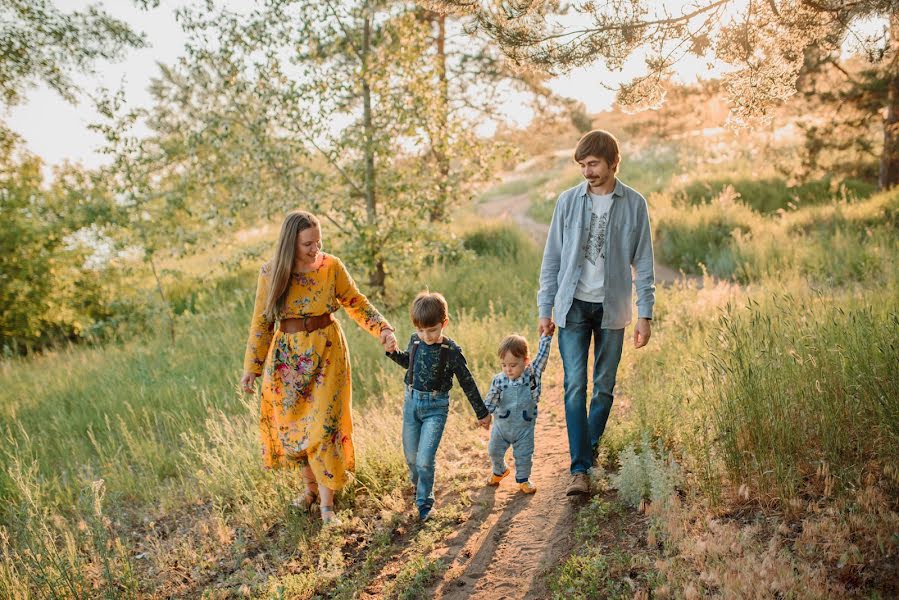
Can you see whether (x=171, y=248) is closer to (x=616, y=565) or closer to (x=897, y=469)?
(x=616, y=565)

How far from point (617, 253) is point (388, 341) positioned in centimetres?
170

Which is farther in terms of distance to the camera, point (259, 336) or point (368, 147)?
point (368, 147)

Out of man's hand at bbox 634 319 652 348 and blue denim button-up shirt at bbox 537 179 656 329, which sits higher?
blue denim button-up shirt at bbox 537 179 656 329

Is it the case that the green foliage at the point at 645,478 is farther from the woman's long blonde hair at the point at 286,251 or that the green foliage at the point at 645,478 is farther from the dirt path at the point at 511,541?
the woman's long blonde hair at the point at 286,251

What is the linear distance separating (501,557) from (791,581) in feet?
5.40

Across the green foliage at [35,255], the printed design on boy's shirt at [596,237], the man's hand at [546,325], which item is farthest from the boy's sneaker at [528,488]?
the green foliage at [35,255]

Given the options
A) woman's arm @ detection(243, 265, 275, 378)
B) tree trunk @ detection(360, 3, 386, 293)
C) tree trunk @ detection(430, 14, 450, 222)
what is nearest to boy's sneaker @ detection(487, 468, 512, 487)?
woman's arm @ detection(243, 265, 275, 378)

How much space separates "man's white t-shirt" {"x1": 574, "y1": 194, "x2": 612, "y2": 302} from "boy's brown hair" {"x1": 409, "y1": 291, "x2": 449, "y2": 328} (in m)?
0.92

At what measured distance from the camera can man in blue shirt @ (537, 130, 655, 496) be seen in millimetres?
3938

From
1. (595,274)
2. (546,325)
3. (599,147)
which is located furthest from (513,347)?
(599,147)

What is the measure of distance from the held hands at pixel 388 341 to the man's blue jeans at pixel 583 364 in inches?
46.3

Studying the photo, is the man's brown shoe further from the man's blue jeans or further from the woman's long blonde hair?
the woman's long blonde hair

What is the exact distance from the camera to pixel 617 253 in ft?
13.1

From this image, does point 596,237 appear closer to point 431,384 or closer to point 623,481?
point 431,384
